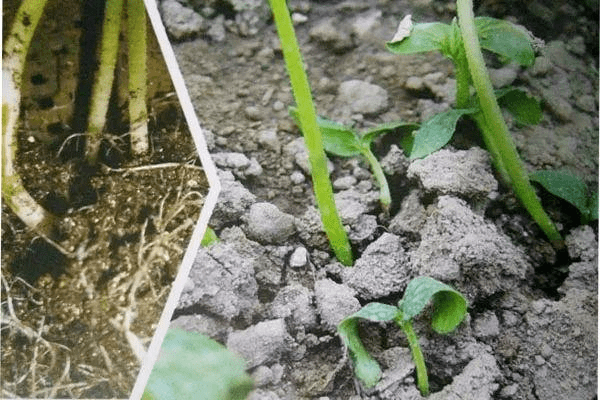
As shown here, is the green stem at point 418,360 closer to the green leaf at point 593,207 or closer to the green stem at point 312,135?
the green stem at point 312,135

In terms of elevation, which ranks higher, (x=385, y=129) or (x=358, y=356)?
(x=385, y=129)

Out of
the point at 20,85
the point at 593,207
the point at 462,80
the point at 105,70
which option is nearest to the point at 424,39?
the point at 462,80

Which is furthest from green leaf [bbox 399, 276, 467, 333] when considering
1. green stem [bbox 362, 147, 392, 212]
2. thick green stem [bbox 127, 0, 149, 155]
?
thick green stem [bbox 127, 0, 149, 155]

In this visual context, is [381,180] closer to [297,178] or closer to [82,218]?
[297,178]

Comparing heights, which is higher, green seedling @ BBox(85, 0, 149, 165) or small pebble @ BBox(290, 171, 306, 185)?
green seedling @ BBox(85, 0, 149, 165)

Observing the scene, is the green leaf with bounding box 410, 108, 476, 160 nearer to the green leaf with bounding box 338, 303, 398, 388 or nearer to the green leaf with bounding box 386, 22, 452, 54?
the green leaf with bounding box 386, 22, 452, 54

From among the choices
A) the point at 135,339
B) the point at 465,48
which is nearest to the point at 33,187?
the point at 135,339
